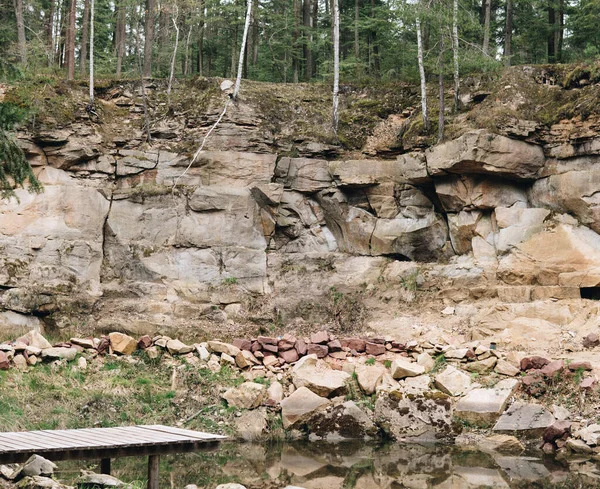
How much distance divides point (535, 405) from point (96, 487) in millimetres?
8606

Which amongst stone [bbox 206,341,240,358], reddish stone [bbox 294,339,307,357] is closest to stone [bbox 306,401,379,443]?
reddish stone [bbox 294,339,307,357]

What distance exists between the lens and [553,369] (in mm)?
13945

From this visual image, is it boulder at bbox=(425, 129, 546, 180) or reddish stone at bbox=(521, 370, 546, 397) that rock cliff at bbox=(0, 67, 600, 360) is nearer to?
boulder at bbox=(425, 129, 546, 180)

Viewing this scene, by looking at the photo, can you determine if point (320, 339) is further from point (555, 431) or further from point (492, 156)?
point (492, 156)

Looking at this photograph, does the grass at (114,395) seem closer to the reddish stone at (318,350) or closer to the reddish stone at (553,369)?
the reddish stone at (318,350)

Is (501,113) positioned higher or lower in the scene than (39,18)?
lower

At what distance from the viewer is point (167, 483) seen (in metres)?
9.98

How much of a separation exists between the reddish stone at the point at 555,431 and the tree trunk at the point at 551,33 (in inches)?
740

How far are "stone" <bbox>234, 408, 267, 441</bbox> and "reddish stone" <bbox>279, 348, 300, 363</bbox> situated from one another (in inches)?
75.9

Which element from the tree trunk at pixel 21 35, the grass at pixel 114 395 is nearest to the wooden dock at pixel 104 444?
the grass at pixel 114 395

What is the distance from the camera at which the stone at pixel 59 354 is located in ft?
46.2

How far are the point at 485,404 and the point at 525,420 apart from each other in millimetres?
803

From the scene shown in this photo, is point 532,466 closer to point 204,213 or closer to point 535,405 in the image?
point 535,405

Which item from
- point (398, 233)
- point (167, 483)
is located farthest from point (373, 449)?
point (398, 233)
